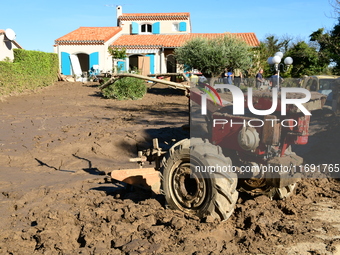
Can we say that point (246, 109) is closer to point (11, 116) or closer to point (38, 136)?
point (38, 136)

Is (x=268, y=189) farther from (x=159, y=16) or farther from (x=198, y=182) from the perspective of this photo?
(x=159, y=16)

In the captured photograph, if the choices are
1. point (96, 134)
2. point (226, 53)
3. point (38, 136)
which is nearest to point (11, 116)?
point (38, 136)

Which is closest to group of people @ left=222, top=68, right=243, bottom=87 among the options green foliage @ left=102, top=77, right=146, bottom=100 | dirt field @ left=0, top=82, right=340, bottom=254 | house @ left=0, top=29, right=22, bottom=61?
green foliage @ left=102, top=77, right=146, bottom=100

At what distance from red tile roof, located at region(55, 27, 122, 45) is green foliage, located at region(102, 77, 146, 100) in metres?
12.7

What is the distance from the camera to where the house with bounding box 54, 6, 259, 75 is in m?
30.7

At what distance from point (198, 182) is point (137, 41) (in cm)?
2861

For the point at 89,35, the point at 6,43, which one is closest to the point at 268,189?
the point at 6,43

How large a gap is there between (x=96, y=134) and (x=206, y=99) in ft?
20.4

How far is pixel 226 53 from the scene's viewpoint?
2309 centimetres

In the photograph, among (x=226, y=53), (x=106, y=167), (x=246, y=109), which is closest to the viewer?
(x=246, y=109)

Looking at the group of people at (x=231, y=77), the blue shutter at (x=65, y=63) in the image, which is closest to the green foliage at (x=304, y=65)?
the group of people at (x=231, y=77)

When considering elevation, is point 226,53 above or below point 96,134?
above

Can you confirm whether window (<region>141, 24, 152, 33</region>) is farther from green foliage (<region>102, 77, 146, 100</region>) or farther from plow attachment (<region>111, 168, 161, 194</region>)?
plow attachment (<region>111, 168, 161, 194</region>)

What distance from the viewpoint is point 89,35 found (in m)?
32.8
